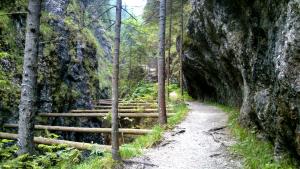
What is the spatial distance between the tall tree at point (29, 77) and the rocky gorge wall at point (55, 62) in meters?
4.81

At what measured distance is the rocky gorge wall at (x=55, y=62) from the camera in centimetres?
1631

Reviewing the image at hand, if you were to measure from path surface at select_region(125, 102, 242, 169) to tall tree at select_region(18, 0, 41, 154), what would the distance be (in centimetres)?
272

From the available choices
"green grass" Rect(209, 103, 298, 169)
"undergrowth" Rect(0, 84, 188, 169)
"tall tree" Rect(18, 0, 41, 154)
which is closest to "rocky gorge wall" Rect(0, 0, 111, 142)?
"tall tree" Rect(18, 0, 41, 154)

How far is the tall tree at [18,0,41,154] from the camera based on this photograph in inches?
320

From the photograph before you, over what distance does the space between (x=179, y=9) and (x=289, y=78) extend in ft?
72.4

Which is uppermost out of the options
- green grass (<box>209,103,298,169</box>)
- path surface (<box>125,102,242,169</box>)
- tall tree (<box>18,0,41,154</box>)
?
tall tree (<box>18,0,41,154</box>)

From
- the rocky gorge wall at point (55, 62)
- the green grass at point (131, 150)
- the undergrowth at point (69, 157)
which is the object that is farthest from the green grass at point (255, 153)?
the rocky gorge wall at point (55, 62)

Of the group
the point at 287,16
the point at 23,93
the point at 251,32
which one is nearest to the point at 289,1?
the point at 287,16

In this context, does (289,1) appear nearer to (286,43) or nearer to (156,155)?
(286,43)

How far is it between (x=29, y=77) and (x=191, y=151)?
16.6 ft

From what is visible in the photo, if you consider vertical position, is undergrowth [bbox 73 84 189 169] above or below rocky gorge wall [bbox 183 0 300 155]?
below

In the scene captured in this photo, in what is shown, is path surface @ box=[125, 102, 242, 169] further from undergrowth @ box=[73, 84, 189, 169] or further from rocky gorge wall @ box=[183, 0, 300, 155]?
rocky gorge wall @ box=[183, 0, 300, 155]

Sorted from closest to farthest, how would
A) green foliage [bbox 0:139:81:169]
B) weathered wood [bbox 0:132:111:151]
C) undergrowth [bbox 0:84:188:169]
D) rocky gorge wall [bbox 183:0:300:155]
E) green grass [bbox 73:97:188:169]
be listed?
rocky gorge wall [bbox 183:0:300:155] → green foliage [bbox 0:139:81:169] → undergrowth [bbox 0:84:188:169] → green grass [bbox 73:97:188:169] → weathered wood [bbox 0:132:111:151]

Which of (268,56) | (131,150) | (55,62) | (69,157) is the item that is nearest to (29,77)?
(69,157)
